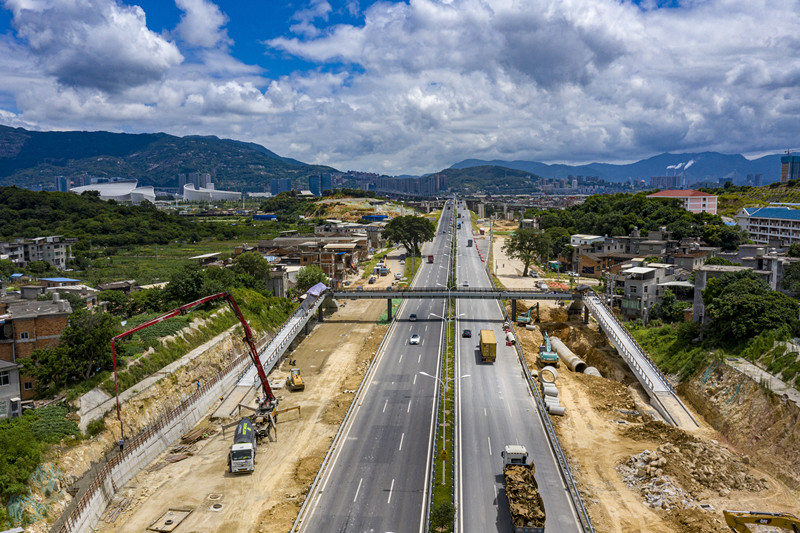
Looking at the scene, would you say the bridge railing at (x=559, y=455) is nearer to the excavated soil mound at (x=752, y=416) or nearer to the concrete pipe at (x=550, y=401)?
the concrete pipe at (x=550, y=401)

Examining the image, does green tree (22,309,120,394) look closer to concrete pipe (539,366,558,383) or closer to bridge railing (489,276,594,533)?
bridge railing (489,276,594,533)

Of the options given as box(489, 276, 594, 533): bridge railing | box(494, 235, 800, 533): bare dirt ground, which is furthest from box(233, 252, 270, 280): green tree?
box(494, 235, 800, 533): bare dirt ground

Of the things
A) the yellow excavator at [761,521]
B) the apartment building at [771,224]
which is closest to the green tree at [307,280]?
the yellow excavator at [761,521]

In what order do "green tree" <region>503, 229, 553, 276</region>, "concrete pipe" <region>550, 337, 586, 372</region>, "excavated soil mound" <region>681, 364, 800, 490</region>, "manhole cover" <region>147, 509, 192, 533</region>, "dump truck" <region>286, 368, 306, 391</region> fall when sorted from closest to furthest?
"manhole cover" <region>147, 509, 192, 533</region>, "excavated soil mound" <region>681, 364, 800, 490</region>, "dump truck" <region>286, 368, 306, 391</region>, "concrete pipe" <region>550, 337, 586, 372</region>, "green tree" <region>503, 229, 553, 276</region>

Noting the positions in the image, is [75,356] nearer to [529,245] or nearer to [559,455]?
[559,455]

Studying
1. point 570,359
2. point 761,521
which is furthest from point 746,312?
point 761,521

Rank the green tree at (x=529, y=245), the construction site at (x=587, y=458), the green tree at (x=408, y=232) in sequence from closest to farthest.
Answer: the construction site at (x=587, y=458) < the green tree at (x=529, y=245) < the green tree at (x=408, y=232)

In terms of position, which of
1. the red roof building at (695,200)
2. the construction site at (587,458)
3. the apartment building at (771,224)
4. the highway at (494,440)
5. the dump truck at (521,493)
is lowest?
the construction site at (587,458)
